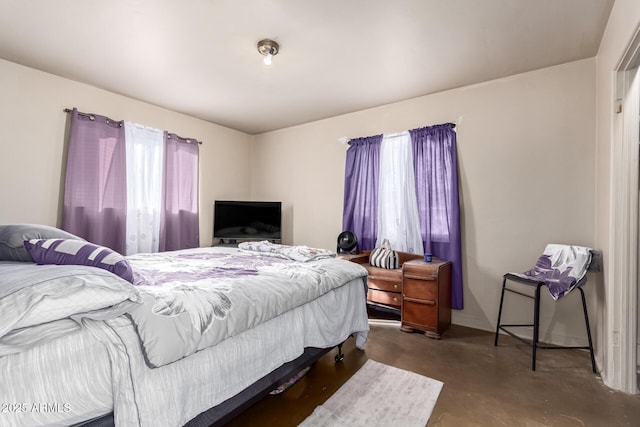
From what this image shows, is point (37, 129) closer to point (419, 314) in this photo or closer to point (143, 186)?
point (143, 186)

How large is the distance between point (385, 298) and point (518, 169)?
186cm

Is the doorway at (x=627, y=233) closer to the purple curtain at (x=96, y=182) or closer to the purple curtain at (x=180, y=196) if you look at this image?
the purple curtain at (x=180, y=196)

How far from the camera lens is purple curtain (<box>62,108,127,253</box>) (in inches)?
118

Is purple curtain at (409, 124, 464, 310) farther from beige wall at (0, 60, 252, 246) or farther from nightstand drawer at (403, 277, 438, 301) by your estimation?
beige wall at (0, 60, 252, 246)

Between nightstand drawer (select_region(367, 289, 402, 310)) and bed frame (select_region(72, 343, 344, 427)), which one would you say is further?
nightstand drawer (select_region(367, 289, 402, 310))

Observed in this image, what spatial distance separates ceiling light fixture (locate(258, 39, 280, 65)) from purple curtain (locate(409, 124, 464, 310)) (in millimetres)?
1821

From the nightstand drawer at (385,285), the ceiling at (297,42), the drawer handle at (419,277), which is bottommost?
the nightstand drawer at (385,285)

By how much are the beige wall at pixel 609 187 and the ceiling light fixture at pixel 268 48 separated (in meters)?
2.22

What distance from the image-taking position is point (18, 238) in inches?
64.5

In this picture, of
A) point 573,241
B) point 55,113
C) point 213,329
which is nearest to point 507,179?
point 573,241

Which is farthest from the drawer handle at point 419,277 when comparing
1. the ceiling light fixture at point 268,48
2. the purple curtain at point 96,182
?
the purple curtain at point 96,182

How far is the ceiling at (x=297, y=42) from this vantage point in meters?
2.01

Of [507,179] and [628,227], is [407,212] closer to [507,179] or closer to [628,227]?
[507,179]

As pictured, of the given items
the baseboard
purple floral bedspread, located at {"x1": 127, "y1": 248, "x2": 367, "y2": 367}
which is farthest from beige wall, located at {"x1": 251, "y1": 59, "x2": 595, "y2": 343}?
purple floral bedspread, located at {"x1": 127, "y1": 248, "x2": 367, "y2": 367}
